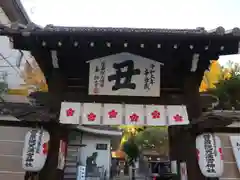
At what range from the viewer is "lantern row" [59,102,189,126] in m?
5.70

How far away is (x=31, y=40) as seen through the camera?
555cm

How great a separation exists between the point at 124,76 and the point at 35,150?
2691mm

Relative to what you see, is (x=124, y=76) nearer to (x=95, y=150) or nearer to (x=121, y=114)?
(x=121, y=114)

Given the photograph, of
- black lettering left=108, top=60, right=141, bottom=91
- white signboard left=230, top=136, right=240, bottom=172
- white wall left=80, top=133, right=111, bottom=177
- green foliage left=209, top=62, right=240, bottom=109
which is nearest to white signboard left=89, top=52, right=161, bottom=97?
black lettering left=108, top=60, right=141, bottom=91

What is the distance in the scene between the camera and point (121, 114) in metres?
5.81

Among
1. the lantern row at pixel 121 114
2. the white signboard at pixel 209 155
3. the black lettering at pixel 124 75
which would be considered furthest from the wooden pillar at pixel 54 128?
the white signboard at pixel 209 155

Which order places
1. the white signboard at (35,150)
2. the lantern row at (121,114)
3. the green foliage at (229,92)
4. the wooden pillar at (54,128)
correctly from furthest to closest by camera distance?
the green foliage at (229,92), the lantern row at (121,114), the wooden pillar at (54,128), the white signboard at (35,150)

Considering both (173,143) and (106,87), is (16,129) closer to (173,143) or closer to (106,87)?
(106,87)

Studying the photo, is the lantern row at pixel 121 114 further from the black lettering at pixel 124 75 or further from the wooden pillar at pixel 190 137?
the black lettering at pixel 124 75

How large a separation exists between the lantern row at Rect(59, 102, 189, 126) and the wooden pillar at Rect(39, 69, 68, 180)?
0.77 feet

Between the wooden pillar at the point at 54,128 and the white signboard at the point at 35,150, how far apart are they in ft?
0.83

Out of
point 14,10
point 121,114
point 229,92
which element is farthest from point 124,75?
point 14,10

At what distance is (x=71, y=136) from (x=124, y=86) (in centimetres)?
1025

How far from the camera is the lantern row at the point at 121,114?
224 inches
